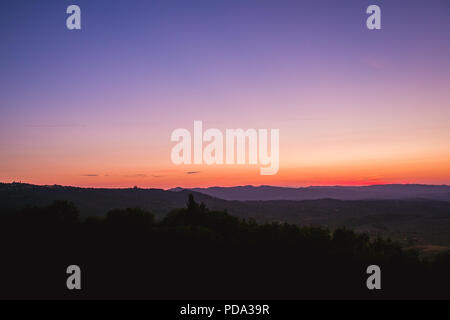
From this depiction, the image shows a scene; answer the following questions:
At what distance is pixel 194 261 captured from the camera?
41312 mm

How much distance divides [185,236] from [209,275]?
15.0 m

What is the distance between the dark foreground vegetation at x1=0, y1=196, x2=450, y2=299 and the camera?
34750 millimetres

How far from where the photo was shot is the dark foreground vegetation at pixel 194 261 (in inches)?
1368

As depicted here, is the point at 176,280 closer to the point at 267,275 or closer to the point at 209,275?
the point at 209,275

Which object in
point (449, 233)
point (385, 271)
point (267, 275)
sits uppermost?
point (267, 275)

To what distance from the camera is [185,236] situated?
52344 millimetres
